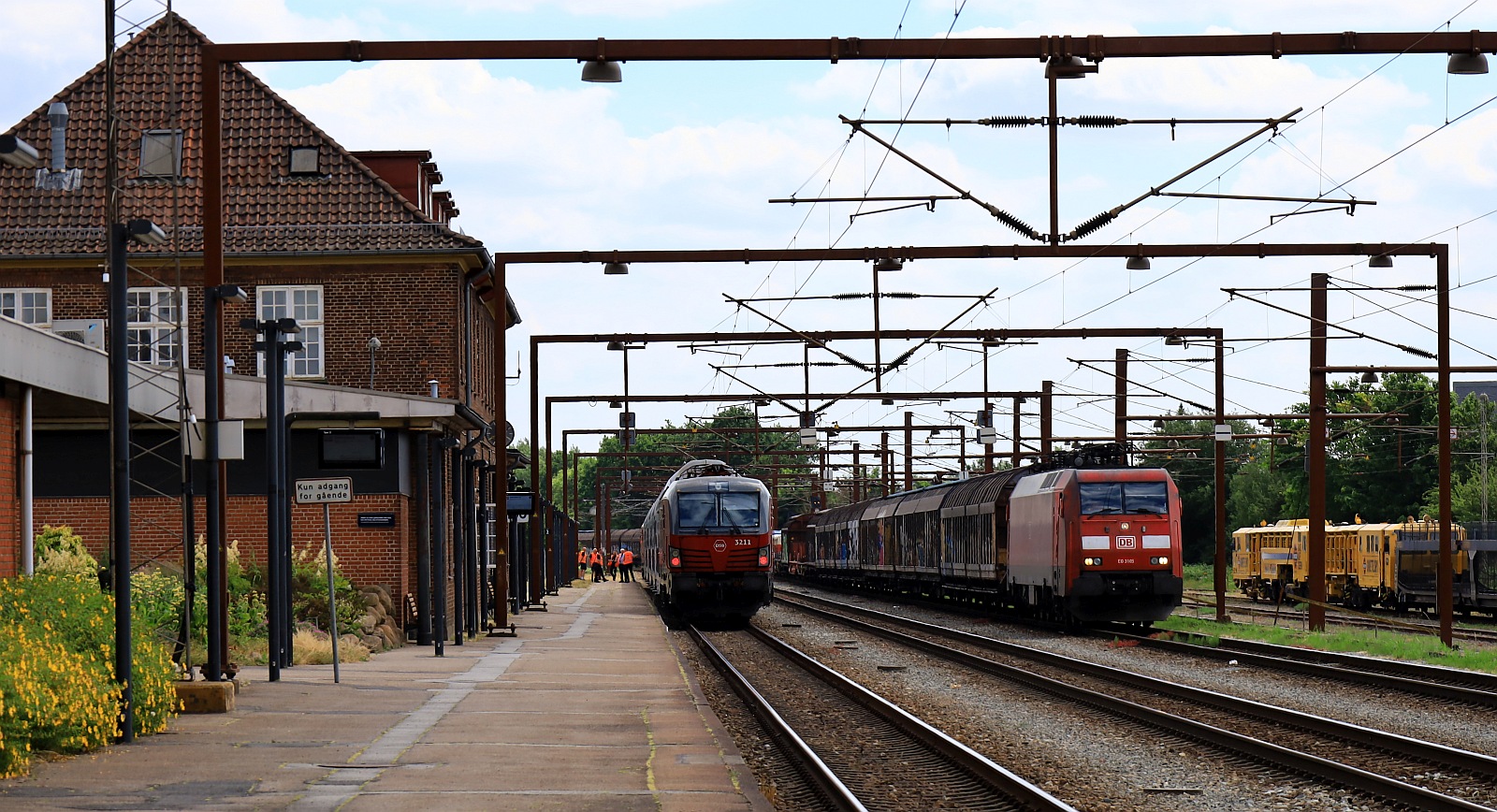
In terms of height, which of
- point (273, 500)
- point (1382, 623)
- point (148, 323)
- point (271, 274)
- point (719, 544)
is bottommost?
point (1382, 623)

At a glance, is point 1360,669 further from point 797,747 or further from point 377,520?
point 377,520

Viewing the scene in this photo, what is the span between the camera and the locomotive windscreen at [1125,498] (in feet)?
103

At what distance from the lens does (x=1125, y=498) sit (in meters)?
31.8

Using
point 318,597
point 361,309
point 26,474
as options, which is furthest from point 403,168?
point 26,474

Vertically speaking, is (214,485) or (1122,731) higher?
(214,485)

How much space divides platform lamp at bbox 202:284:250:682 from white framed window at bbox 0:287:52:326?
2020cm

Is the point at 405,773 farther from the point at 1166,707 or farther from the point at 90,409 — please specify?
the point at 90,409

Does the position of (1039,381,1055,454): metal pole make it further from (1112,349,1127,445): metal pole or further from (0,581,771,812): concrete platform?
(0,581,771,812): concrete platform

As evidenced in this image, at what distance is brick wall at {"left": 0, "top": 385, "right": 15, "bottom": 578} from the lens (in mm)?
17656

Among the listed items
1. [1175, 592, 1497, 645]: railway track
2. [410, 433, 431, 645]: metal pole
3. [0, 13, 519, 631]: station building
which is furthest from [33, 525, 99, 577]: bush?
[1175, 592, 1497, 645]: railway track

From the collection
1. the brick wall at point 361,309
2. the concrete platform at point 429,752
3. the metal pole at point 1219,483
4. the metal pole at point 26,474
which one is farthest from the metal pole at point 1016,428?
the metal pole at point 26,474

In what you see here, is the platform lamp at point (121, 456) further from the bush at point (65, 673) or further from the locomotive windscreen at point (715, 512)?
the locomotive windscreen at point (715, 512)

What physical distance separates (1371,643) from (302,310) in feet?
68.7

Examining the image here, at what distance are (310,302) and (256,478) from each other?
28.1 ft
